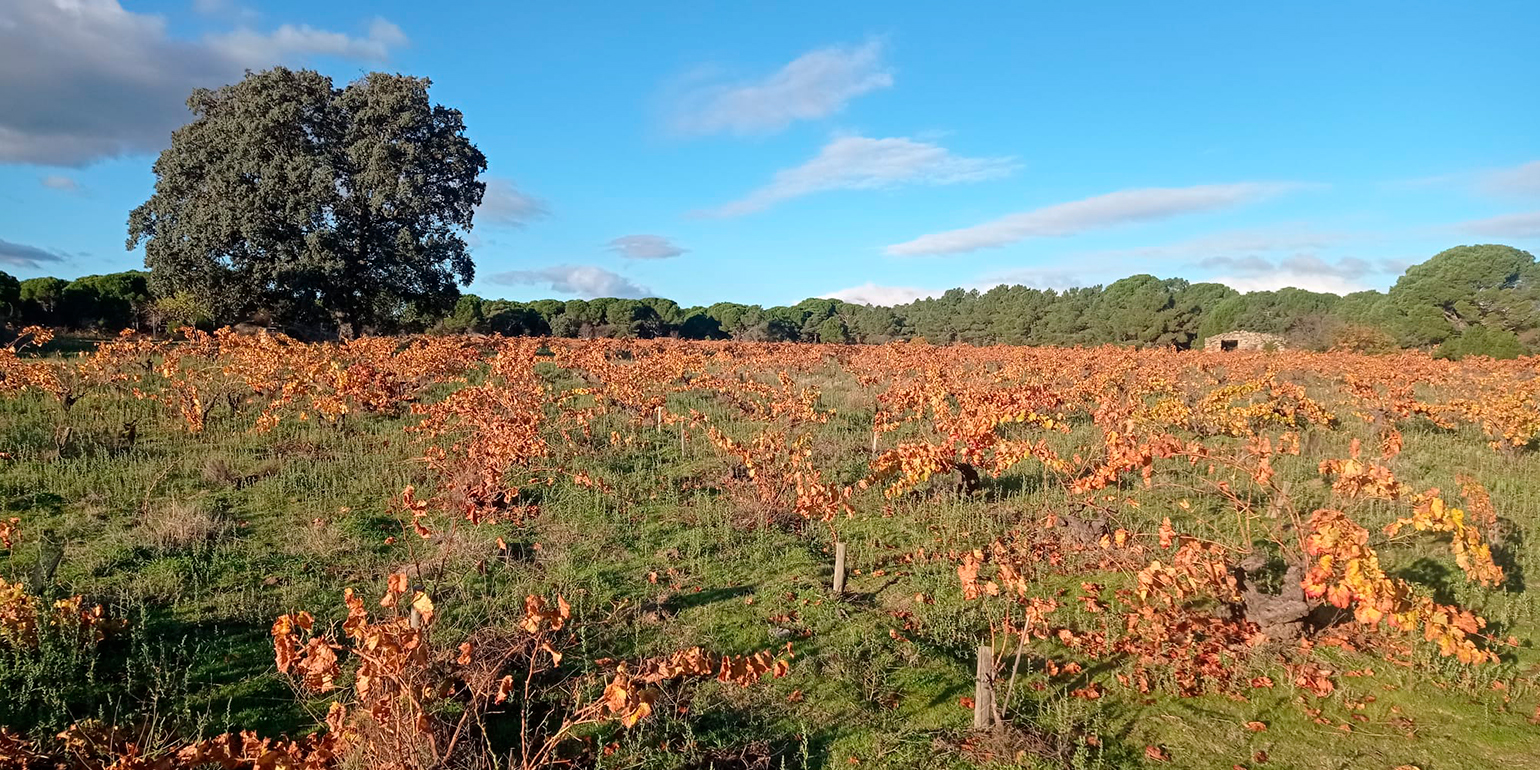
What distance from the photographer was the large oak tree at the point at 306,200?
2011 cm

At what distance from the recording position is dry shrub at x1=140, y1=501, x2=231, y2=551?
6363 mm

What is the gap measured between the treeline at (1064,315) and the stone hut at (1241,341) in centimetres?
87

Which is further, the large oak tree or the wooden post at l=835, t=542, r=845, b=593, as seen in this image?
the large oak tree

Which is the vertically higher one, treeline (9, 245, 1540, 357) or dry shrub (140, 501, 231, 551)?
treeline (9, 245, 1540, 357)

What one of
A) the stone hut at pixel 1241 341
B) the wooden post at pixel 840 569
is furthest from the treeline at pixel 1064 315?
the wooden post at pixel 840 569

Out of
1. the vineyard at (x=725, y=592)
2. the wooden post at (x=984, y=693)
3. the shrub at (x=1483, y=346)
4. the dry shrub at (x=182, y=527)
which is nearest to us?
the vineyard at (x=725, y=592)

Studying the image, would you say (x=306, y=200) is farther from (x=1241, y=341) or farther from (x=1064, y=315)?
(x=1064, y=315)

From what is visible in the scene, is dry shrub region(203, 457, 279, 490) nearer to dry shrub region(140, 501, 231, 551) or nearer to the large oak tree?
dry shrub region(140, 501, 231, 551)

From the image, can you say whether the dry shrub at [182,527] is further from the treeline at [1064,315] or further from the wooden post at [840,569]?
the treeline at [1064,315]

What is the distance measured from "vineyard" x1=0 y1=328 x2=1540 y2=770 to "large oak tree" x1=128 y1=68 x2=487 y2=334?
995cm

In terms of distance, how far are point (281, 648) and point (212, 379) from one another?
1104cm

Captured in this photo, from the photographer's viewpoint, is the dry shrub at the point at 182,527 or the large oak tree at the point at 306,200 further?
the large oak tree at the point at 306,200

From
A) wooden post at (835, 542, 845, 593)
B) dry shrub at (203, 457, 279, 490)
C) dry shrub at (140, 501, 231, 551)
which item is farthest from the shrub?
dry shrub at (140, 501, 231, 551)

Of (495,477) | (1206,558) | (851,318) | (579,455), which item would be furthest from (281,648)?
(851,318)
